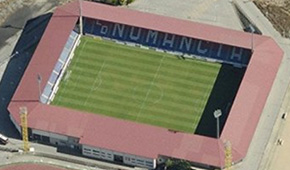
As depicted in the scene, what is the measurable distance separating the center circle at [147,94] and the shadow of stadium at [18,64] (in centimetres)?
1636

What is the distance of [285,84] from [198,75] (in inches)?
460

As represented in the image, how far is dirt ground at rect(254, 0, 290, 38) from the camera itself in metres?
154

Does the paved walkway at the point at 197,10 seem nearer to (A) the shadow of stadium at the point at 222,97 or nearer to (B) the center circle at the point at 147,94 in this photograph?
(A) the shadow of stadium at the point at 222,97

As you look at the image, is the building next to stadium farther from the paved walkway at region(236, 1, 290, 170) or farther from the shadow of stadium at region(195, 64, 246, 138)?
the paved walkway at region(236, 1, 290, 170)

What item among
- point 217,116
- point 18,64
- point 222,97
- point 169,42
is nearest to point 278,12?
point 169,42

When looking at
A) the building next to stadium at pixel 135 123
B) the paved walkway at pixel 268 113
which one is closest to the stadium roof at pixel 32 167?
the building next to stadium at pixel 135 123

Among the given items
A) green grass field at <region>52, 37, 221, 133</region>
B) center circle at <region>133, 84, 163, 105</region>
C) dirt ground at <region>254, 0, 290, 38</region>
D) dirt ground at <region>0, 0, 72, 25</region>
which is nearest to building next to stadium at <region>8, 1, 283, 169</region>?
green grass field at <region>52, 37, 221, 133</region>

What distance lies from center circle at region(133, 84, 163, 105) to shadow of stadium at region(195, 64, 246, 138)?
263 inches

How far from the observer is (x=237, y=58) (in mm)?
146750

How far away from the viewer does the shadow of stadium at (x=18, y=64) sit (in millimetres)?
142875

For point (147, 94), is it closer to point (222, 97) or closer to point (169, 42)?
point (169, 42)

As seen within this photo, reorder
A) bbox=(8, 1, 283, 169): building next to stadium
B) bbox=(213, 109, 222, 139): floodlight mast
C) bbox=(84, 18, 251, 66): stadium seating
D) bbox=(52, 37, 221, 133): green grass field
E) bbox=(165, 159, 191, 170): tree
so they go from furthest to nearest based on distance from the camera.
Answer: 1. bbox=(84, 18, 251, 66): stadium seating
2. bbox=(52, 37, 221, 133): green grass field
3. bbox=(8, 1, 283, 169): building next to stadium
4. bbox=(165, 159, 191, 170): tree
5. bbox=(213, 109, 222, 139): floodlight mast

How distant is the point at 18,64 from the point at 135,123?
22012 mm

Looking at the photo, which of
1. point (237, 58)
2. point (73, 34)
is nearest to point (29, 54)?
point (73, 34)
